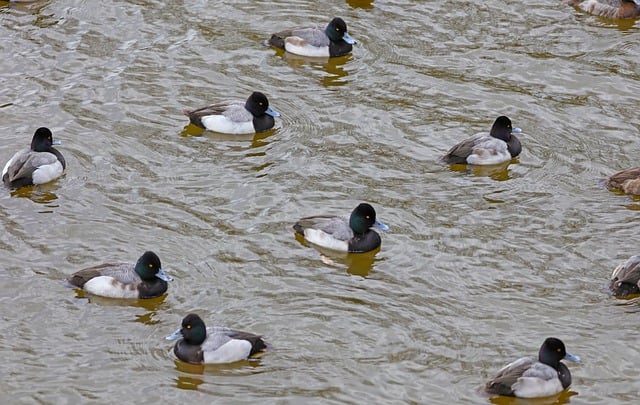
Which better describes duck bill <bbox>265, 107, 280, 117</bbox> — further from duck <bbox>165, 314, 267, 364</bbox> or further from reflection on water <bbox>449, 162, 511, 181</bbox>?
duck <bbox>165, 314, 267, 364</bbox>

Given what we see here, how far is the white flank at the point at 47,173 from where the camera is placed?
1777 cm

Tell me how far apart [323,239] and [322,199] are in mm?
1243

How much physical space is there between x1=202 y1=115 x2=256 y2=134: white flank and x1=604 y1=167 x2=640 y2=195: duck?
16.9ft

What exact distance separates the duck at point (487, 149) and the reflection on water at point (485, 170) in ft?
0.19

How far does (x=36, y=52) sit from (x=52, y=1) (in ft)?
7.45

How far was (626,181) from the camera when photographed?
699 inches

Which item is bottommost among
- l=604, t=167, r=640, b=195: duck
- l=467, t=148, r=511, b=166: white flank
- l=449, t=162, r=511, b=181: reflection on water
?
l=449, t=162, r=511, b=181: reflection on water

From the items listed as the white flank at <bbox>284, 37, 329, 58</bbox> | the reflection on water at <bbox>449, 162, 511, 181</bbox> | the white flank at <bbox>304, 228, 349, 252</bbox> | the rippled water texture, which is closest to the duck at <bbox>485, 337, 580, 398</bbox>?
the rippled water texture

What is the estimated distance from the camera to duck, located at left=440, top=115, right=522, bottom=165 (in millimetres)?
18469

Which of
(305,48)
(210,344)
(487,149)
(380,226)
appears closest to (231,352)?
(210,344)

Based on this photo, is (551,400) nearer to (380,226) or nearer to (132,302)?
(380,226)

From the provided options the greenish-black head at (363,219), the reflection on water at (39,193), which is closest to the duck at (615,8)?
the greenish-black head at (363,219)

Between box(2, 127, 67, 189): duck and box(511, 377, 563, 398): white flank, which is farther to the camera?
box(2, 127, 67, 189): duck

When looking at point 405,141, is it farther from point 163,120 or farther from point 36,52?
point 36,52
